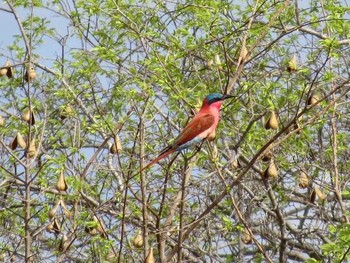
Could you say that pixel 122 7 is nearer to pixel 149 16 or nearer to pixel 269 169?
pixel 149 16

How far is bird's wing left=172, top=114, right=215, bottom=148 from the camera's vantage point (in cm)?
596

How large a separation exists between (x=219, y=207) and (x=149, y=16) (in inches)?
96.4

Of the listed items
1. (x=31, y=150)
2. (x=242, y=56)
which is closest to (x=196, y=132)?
(x=242, y=56)

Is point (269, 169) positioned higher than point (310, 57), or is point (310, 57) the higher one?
point (310, 57)

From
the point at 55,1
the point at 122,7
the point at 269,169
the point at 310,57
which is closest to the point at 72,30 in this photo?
the point at 55,1

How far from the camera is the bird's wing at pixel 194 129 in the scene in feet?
19.5

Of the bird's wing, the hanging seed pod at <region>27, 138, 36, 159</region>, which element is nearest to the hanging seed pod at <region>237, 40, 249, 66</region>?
the bird's wing

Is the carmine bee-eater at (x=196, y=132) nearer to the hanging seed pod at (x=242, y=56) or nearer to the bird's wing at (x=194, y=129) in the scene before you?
the bird's wing at (x=194, y=129)

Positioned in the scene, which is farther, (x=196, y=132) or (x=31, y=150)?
(x=31, y=150)

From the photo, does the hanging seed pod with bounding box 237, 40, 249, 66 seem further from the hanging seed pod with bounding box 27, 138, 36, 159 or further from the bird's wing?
the hanging seed pod with bounding box 27, 138, 36, 159

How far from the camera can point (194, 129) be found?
597cm

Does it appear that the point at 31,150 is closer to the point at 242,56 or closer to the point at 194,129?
the point at 194,129

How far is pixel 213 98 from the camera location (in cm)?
624

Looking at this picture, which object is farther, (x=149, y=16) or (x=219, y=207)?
(x=219, y=207)
